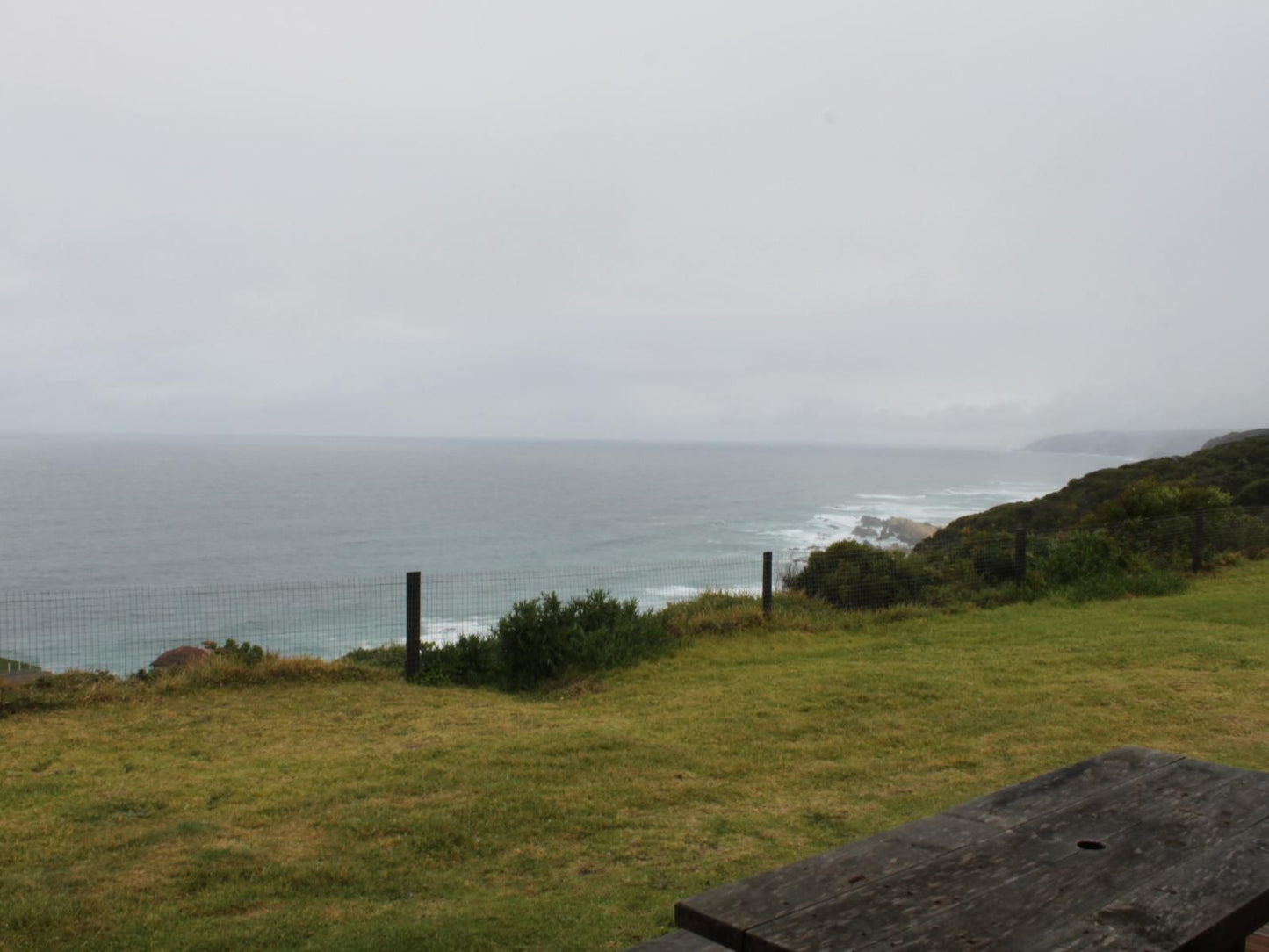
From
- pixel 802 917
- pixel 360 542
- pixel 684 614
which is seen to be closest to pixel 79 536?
pixel 360 542

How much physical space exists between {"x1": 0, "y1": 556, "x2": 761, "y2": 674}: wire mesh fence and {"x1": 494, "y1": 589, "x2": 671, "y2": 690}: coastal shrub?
48.3 feet

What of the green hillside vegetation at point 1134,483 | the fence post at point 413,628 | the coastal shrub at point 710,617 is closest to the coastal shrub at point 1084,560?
the coastal shrub at point 710,617

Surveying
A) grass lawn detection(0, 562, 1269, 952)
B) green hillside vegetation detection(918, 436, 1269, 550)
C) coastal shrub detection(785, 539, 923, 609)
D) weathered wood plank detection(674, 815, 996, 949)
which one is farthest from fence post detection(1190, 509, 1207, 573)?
weathered wood plank detection(674, 815, 996, 949)

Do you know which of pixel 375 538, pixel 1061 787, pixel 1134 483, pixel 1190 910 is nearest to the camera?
pixel 1190 910

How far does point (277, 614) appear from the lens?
39.1 m

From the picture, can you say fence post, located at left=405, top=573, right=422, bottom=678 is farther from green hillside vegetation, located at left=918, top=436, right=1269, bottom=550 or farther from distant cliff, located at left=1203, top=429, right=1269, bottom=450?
distant cliff, located at left=1203, top=429, right=1269, bottom=450

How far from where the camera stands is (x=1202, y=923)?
87.0 inches

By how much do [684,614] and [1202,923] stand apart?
9448 mm

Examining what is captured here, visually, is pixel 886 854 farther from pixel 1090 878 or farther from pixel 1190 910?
pixel 1190 910

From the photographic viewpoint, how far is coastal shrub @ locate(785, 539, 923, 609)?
13.5 meters

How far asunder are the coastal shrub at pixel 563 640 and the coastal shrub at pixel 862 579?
4.16m

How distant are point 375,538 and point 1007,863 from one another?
65236 millimetres

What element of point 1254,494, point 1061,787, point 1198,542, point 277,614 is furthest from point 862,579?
point 277,614

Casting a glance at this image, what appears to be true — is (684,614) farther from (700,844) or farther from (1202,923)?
(1202,923)
